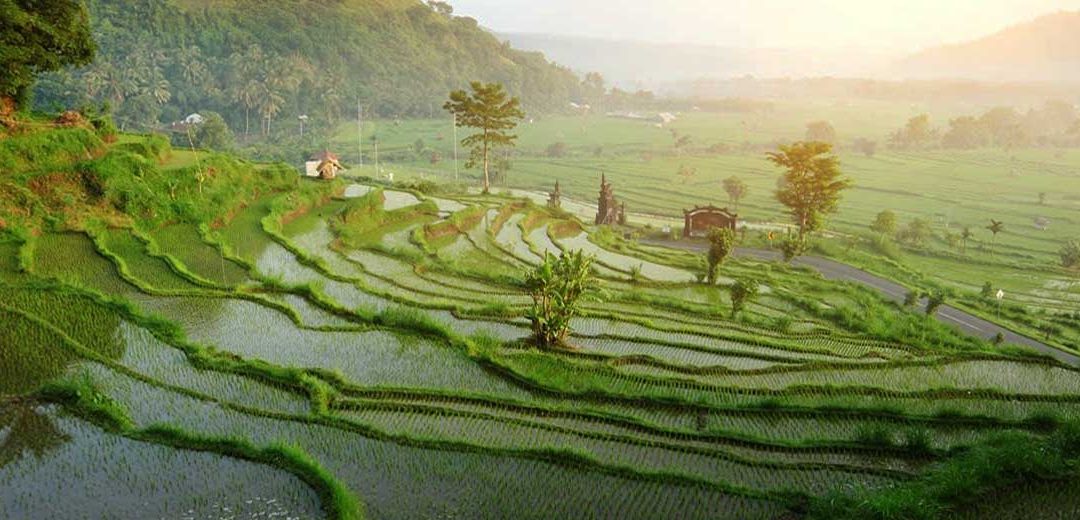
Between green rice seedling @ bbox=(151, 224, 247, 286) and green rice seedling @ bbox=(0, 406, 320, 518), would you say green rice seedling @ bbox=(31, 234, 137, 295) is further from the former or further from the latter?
green rice seedling @ bbox=(0, 406, 320, 518)

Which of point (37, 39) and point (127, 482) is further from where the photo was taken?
point (37, 39)

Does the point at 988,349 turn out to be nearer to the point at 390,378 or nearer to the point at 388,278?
the point at 390,378

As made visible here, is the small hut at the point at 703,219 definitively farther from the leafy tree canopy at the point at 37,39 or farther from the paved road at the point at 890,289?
the leafy tree canopy at the point at 37,39

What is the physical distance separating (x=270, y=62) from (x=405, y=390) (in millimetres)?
81236

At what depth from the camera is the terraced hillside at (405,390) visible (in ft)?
23.7

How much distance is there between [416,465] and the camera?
7816 mm

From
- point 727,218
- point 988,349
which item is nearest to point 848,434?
point 988,349

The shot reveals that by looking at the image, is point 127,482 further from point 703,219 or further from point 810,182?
point 810,182

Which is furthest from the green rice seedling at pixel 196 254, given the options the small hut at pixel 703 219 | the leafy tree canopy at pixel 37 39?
the small hut at pixel 703 219

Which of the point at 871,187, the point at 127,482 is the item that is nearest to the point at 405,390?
the point at 127,482

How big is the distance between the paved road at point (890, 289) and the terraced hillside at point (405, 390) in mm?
4162

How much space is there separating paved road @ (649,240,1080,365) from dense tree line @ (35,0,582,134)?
44597 mm

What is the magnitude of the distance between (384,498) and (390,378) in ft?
11.7

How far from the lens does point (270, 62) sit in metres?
80.8
